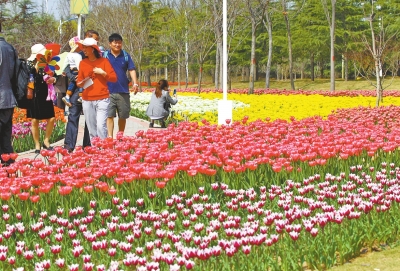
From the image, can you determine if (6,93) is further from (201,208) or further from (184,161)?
(201,208)

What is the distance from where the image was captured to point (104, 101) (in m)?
8.35

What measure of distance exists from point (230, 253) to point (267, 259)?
36 cm

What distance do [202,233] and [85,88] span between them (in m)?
4.60

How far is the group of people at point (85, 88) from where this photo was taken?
23.5 feet

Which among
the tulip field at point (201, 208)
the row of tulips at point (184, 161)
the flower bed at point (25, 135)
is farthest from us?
the flower bed at point (25, 135)

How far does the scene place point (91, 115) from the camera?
27.6 feet

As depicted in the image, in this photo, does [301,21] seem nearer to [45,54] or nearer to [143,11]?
[143,11]

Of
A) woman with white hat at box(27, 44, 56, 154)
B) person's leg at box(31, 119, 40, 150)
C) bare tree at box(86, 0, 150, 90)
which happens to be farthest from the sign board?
bare tree at box(86, 0, 150, 90)

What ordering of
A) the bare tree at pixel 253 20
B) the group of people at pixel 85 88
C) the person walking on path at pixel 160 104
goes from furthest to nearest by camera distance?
1. the bare tree at pixel 253 20
2. the person walking on path at pixel 160 104
3. the group of people at pixel 85 88

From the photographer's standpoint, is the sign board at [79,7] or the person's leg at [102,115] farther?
the sign board at [79,7]

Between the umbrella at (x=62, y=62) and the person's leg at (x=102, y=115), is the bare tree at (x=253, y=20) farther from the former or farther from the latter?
the person's leg at (x=102, y=115)

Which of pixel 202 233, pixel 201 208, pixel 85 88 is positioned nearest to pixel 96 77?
pixel 85 88

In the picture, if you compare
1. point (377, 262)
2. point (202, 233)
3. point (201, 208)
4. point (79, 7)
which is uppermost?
point (79, 7)

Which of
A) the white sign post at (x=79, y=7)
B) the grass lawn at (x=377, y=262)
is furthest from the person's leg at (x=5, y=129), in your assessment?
the white sign post at (x=79, y=7)
